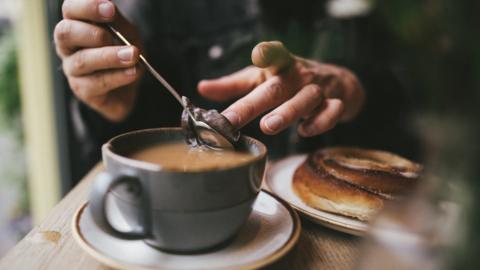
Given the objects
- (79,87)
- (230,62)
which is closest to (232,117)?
(79,87)

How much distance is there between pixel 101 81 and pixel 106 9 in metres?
0.19

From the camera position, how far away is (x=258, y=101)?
2.51 feet

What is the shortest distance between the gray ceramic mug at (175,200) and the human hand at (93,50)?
25 cm

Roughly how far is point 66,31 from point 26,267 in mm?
425

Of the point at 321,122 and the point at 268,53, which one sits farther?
the point at 321,122

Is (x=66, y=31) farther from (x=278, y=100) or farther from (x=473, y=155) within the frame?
(x=473, y=155)

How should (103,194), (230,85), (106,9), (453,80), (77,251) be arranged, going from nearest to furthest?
(453,80) < (103,194) < (77,251) < (106,9) < (230,85)

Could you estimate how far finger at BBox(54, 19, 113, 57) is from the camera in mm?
711

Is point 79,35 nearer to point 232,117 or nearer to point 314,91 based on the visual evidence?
point 232,117

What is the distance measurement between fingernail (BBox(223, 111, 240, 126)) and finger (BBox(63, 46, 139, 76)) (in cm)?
17

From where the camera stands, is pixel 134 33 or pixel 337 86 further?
pixel 337 86

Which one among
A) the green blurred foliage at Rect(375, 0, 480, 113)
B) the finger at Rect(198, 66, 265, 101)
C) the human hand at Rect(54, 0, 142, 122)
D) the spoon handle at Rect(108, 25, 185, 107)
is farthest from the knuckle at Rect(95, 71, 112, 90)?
the green blurred foliage at Rect(375, 0, 480, 113)

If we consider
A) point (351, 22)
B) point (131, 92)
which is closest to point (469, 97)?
point (131, 92)

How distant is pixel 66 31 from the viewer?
29.4 inches
